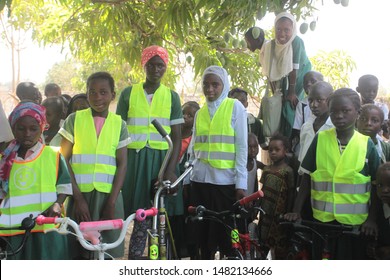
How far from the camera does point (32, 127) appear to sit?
309 cm

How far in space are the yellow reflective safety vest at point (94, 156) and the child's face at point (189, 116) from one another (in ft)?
4.80

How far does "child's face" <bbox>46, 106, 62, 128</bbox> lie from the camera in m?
4.64

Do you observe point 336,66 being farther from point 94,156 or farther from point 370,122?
point 94,156

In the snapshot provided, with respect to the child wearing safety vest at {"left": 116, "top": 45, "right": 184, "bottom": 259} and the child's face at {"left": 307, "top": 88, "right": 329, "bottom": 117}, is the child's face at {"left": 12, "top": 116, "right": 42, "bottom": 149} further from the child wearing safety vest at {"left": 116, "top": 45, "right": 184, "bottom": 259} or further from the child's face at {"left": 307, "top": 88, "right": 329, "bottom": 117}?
the child's face at {"left": 307, "top": 88, "right": 329, "bottom": 117}

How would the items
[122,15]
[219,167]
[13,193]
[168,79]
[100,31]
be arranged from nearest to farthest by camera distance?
[13,193], [219,167], [122,15], [100,31], [168,79]

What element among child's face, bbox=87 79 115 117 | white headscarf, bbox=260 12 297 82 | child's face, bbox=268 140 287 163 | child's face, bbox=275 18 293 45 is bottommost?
child's face, bbox=268 140 287 163

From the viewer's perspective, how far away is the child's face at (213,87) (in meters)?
3.93

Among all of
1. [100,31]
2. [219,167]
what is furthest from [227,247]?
[100,31]

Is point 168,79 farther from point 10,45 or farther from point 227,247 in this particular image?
point 10,45

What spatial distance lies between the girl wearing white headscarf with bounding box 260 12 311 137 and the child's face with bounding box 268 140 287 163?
0.44 metres

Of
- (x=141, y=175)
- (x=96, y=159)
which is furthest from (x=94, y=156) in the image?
(x=141, y=175)

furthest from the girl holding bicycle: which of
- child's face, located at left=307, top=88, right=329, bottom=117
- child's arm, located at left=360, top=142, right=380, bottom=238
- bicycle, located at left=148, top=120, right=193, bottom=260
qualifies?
child's face, located at left=307, top=88, right=329, bottom=117

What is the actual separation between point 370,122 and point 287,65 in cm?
116

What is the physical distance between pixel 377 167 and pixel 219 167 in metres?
1.12
